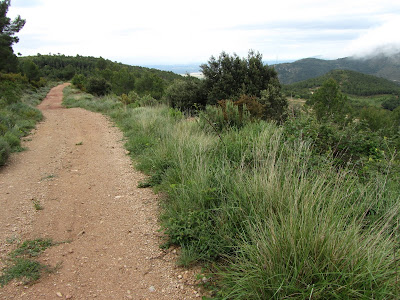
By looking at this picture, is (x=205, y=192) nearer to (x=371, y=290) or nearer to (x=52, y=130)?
(x=371, y=290)

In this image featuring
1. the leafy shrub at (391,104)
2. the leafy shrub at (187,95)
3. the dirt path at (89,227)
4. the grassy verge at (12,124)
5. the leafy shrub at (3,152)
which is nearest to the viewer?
the dirt path at (89,227)

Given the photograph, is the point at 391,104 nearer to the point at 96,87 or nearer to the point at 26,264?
the point at 96,87

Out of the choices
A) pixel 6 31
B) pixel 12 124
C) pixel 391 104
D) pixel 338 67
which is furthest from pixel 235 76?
pixel 338 67

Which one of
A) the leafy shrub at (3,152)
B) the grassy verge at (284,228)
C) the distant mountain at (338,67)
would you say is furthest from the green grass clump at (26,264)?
the distant mountain at (338,67)

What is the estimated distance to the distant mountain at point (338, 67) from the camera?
368ft

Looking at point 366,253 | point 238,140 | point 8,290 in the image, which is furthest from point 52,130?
point 366,253

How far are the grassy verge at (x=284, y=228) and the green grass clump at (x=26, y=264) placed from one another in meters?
1.30

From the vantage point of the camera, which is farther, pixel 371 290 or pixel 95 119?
pixel 95 119

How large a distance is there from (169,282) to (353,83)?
96.2 m

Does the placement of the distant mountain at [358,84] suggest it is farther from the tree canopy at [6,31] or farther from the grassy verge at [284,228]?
the grassy verge at [284,228]

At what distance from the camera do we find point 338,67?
482ft

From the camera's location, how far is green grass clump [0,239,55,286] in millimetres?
2402

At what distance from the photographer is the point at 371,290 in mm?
1591

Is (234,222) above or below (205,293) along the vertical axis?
above
